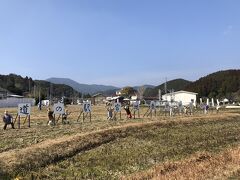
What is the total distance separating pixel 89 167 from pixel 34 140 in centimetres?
785

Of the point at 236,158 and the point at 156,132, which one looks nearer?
the point at 236,158

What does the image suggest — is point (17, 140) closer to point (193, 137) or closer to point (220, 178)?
point (193, 137)

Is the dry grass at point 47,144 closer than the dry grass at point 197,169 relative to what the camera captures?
No

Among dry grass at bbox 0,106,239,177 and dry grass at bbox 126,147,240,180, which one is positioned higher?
dry grass at bbox 0,106,239,177

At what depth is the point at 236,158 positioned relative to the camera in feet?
80.3

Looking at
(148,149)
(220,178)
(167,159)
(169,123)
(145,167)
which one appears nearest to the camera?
(220,178)

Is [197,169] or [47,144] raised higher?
[47,144]

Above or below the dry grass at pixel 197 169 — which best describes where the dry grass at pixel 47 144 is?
above

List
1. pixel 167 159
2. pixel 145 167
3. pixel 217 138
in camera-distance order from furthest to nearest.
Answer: pixel 217 138 < pixel 167 159 < pixel 145 167

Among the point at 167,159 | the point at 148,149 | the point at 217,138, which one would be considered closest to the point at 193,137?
the point at 217,138

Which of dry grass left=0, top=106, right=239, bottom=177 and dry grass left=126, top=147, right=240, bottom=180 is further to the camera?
dry grass left=0, top=106, right=239, bottom=177

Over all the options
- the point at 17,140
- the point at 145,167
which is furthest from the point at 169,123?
the point at 145,167

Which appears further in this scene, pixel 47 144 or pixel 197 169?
pixel 47 144

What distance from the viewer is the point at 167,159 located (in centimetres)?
2850
